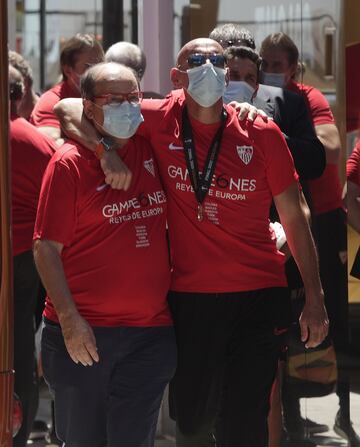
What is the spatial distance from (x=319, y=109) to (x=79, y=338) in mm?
2217

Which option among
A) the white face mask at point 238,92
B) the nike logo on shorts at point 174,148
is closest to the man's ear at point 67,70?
the white face mask at point 238,92

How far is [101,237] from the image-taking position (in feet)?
16.1

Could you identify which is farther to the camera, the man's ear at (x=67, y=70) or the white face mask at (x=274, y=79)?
the man's ear at (x=67, y=70)

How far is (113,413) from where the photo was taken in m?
4.93

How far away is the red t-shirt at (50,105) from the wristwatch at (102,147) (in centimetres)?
197

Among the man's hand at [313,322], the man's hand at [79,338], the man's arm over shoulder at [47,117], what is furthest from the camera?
the man's arm over shoulder at [47,117]

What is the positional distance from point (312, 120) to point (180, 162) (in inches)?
59.0

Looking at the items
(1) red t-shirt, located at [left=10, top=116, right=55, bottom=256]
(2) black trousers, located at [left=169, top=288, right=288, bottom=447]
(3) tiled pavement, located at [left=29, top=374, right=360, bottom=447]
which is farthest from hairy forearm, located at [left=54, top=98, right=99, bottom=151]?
(3) tiled pavement, located at [left=29, top=374, right=360, bottom=447]

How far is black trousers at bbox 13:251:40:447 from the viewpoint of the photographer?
21.1 feet

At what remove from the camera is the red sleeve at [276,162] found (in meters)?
5.06

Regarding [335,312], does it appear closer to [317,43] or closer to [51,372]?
[317,43]

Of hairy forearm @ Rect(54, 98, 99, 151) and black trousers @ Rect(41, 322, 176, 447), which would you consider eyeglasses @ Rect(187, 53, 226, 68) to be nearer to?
hairy forearm @ Rect(54, 98, 99, 151)

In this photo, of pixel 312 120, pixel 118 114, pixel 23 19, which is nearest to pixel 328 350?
pixel 312 120

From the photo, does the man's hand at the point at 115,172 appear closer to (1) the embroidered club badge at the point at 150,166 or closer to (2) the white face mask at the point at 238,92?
(1) the embroidered club badge at the point at 150,166
